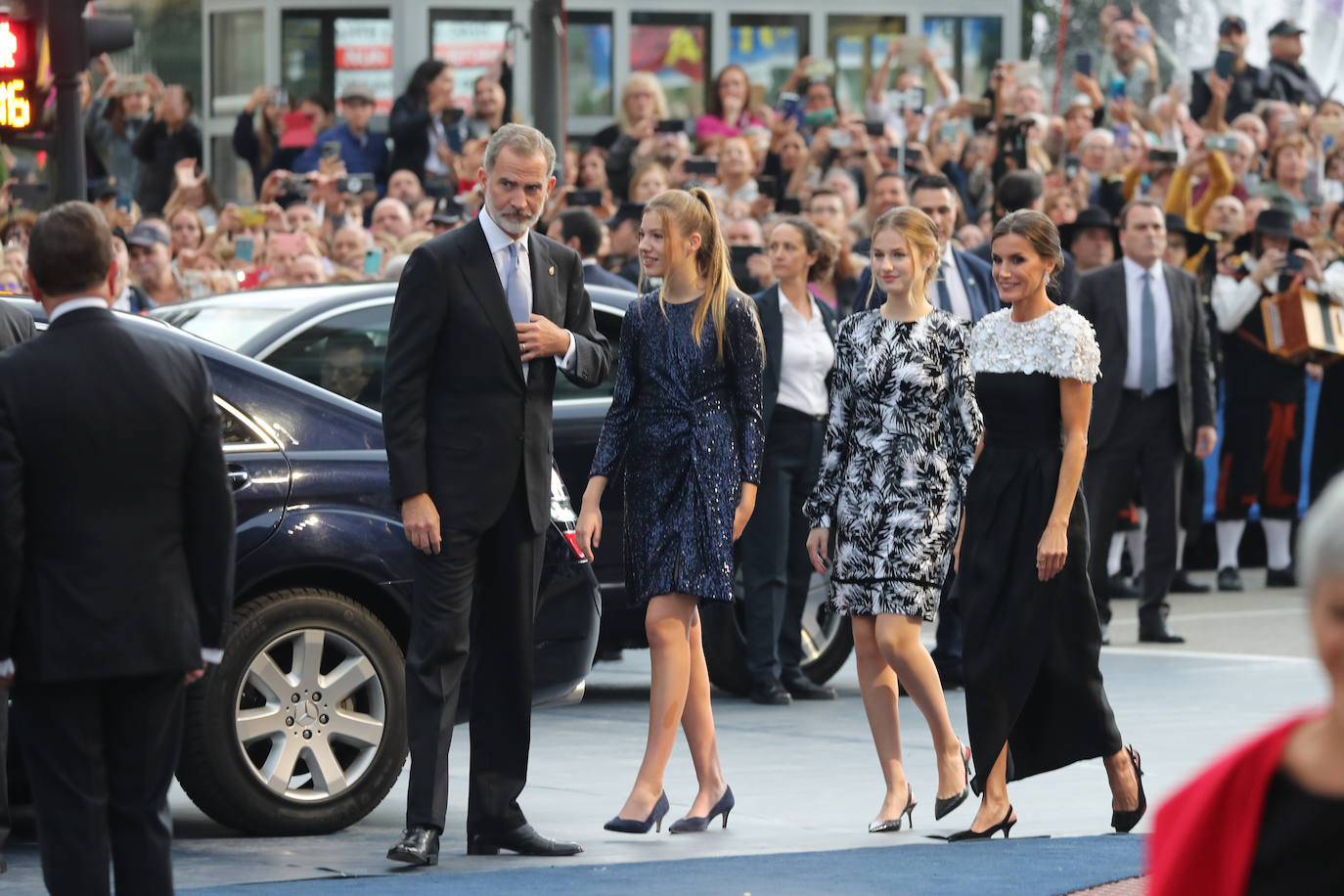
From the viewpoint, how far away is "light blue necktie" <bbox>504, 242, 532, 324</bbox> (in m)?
6.97

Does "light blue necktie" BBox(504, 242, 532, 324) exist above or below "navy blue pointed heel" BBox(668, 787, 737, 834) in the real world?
above

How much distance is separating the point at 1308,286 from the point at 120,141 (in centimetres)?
969

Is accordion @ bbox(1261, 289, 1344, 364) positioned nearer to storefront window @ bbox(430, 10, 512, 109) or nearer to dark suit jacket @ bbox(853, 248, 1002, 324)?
dark suit jacket @ bbox(853, 248, 1002, 324)

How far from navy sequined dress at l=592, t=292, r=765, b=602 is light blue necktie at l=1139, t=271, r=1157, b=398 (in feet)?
17.8

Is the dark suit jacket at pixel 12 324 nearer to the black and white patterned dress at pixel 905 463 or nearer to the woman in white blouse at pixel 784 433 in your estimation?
the black and white patterned dress at pixel 905 463

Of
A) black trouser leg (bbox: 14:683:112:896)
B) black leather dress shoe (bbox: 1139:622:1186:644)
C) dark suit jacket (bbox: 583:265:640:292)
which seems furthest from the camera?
black leather dress shoe (bbox: 1139:622:1186:644)

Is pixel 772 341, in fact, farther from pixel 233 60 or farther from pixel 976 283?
pixel 233 60

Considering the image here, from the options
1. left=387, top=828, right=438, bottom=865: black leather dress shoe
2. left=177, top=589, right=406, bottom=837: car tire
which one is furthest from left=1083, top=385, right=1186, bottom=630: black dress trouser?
left=387, top=828, right=438, bottom=865: black leather dress shoe

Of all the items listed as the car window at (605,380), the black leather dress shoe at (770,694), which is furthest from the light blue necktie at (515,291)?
the black leather dress shoe at (770,694)

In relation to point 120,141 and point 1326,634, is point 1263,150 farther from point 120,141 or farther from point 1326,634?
point 1326,634

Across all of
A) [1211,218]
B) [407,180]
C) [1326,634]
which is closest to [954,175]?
[1211,218]

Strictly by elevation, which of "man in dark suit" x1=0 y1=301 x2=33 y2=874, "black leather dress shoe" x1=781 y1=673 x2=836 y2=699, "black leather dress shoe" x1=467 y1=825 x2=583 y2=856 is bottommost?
"black leather dress shoe" x1=781 y1=673 x2=836 y2=699

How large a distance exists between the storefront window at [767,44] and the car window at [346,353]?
52.8 feet

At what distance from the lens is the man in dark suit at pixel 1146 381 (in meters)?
12.5
